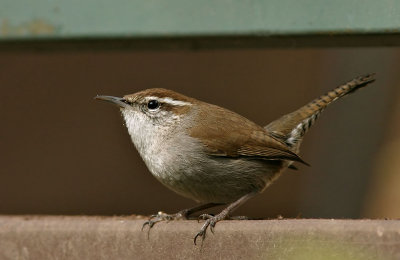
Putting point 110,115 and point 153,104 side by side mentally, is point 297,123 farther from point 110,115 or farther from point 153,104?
point 110,115

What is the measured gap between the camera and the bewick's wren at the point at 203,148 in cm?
441

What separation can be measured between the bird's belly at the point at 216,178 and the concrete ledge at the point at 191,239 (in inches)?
26.6

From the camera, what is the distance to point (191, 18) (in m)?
4.32

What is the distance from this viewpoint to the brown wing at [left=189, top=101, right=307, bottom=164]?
4.50 meters

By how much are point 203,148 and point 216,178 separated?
20 centimetres

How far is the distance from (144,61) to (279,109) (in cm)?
159

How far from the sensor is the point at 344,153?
7168 millimetres

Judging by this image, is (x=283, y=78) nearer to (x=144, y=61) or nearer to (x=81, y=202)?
(x=144, y=61)

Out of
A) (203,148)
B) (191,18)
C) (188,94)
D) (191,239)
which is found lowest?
(191,239)

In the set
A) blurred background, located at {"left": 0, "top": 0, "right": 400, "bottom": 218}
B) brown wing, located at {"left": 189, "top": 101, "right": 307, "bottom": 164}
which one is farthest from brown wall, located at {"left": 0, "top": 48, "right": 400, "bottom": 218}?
brown wing, located at {"left": 189, "top": 101, "right": 307, "bottom": 164}

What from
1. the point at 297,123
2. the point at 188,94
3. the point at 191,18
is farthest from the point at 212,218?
the point at 188,94

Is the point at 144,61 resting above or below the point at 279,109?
above

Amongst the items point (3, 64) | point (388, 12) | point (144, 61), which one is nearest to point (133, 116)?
point (388, 12)

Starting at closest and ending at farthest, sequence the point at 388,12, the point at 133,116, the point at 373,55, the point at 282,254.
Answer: the point at 282,254
the point at 388,12
the point at 133,116
the point at 373,55
